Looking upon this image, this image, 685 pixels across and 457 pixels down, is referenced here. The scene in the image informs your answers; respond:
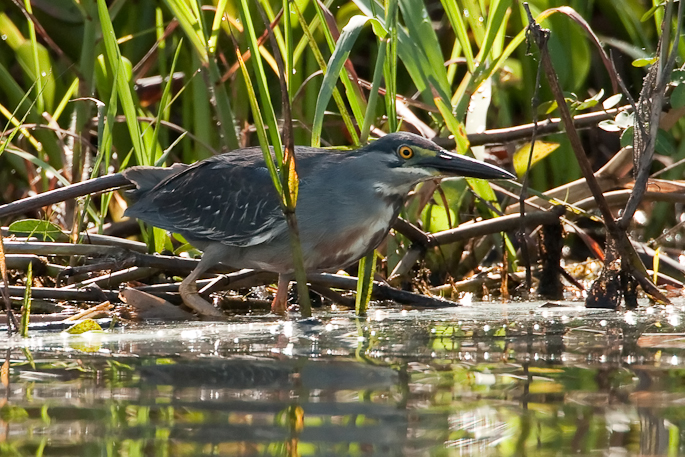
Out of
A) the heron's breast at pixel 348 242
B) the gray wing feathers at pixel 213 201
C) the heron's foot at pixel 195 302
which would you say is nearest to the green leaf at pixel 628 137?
the heron's breast at pixel 348 242

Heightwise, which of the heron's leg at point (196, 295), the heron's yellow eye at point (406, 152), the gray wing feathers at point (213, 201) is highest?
the heron's yellow eye at point (406, 152)

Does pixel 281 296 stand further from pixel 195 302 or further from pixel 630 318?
pixel 630 318

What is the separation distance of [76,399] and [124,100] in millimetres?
2545

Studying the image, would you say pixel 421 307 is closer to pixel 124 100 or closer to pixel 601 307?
pixel 601 307

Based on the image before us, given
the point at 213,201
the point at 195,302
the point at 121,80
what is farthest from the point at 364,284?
the point at 121,80

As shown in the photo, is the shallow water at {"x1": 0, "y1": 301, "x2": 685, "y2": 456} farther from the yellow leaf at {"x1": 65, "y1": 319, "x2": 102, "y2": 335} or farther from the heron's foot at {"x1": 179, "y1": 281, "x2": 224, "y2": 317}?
the heron's foot at {"x1": 179, "y1": 281, "x2": 224, "y2": 317}

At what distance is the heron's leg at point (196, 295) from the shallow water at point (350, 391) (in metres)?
0.71

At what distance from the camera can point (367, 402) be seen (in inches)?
79.5

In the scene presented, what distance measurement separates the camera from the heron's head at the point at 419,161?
13.1 ft

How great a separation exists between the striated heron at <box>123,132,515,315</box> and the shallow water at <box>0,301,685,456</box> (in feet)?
2.78

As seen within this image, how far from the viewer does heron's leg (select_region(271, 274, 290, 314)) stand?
4.32 meters

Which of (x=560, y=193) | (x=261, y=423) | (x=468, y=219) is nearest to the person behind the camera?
(x=261, y=423)

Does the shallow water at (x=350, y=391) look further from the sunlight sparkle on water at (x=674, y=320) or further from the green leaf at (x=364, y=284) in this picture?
the green leaf at (x=364, y=284)

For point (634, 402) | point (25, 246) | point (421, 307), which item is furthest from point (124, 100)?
point (634, 402)
